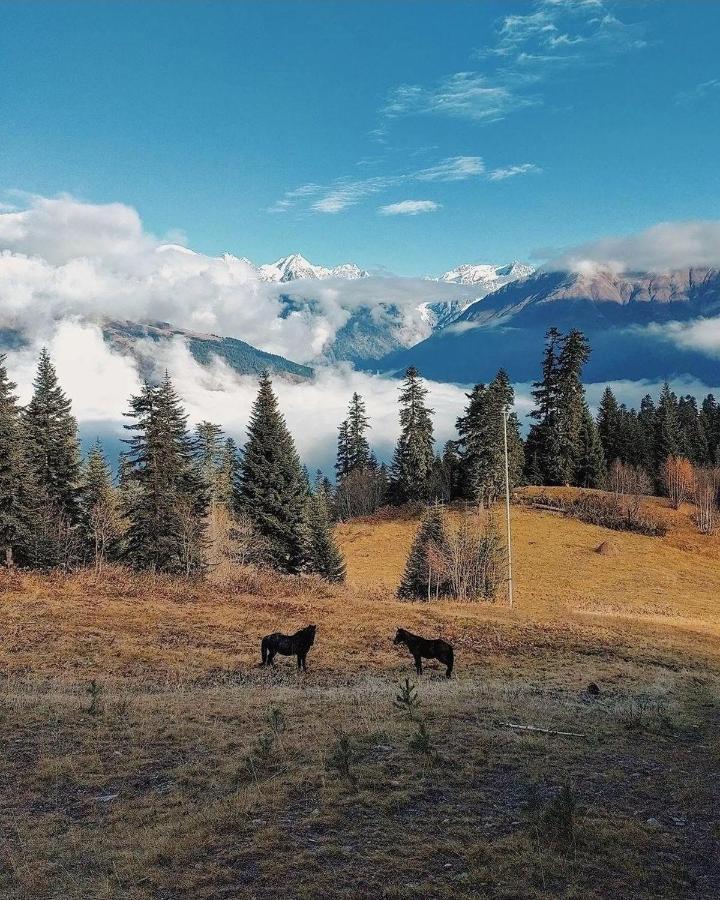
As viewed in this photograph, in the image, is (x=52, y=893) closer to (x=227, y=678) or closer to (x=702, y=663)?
(x=227, y=678)

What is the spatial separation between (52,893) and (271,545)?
4076cm

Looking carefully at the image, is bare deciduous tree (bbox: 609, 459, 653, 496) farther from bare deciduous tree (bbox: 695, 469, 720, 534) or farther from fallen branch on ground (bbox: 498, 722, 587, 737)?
fallen branch on ground (bbox: 498, 722, 587, 737)

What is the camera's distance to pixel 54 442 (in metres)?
54.0

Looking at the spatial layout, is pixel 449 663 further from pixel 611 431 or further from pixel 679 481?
pixel 611 431

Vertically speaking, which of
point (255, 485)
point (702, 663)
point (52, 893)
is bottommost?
point (702, 663)

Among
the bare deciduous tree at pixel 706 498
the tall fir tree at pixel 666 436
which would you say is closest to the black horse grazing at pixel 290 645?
the bare deciduous tree at pixel 706 498

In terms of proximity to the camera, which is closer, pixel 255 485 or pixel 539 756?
pixel 539 756

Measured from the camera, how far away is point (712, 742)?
12.8m

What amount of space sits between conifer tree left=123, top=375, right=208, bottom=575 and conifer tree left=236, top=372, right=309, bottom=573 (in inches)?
244

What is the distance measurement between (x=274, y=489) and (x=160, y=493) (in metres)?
9.43

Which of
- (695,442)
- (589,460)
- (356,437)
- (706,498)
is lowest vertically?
(706,498)

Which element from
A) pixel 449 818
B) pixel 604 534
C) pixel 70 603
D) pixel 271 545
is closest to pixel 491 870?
pixel 449 818

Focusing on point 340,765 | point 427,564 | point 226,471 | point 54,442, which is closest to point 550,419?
point 226,471

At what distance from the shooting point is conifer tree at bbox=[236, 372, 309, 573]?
48.1 metres
